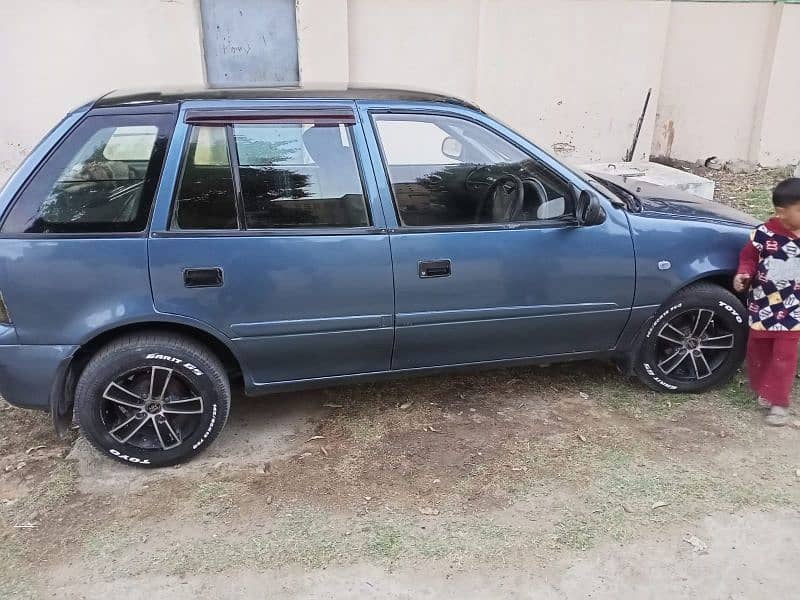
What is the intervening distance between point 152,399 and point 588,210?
91.7 inches

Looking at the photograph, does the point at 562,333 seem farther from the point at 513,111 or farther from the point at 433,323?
the point at 513,111

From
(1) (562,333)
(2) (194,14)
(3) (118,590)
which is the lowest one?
(3) (118,590)

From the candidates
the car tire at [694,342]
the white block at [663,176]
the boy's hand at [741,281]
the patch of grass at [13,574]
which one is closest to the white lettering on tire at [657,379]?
the car tire at [694,342]

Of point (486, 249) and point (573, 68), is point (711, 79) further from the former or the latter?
point (486, 249)

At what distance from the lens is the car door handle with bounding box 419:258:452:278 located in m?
3.38

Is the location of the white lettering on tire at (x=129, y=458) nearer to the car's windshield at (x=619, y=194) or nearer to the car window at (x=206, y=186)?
the car window at (x=206, y=186)

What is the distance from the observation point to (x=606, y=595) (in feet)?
8.64

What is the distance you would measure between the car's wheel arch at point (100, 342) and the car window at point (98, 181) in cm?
45

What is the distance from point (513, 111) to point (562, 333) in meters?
5.65

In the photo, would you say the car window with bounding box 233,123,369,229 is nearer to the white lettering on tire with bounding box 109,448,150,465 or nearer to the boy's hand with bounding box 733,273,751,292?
the white lettering on tire with bounding box 109,448,150,465

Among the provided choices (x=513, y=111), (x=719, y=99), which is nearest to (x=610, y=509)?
(x=513, y=111)

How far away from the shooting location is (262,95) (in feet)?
11.0

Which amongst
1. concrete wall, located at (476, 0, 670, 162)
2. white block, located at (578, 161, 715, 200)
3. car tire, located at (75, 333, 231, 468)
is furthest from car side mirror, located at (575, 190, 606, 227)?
concrete wall, located at (476, 0, 670, 162)

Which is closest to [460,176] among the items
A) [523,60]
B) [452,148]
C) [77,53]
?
[452,148]
